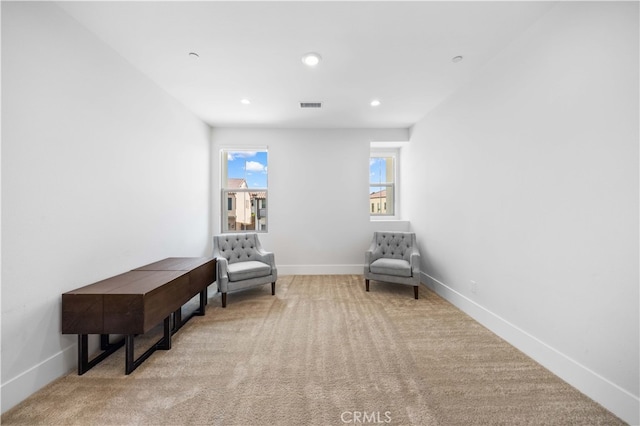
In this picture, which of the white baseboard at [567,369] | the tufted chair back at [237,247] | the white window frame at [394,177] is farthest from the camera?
the white window frame at [394,177]

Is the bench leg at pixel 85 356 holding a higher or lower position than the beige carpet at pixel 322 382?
higher

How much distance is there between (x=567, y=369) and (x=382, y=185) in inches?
139

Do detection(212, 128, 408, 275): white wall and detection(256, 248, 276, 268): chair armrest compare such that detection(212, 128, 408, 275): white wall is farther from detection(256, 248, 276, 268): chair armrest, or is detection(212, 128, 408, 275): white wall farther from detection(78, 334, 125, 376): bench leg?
detection(78, 334, 125, 376): bench leg

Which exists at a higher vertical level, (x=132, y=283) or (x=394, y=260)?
(x=132, y=283)

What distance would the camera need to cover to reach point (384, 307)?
9.43ft

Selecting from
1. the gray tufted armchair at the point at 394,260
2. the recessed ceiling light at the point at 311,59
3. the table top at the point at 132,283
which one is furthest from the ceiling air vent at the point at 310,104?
the table top at the point at 132,283

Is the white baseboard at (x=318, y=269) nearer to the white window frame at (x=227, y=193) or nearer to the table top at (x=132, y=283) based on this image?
the white window frame at (x=227, y=193)

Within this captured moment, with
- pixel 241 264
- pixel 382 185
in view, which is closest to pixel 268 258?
pixel 241 264

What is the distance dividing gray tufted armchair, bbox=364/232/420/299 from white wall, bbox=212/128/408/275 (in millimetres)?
587

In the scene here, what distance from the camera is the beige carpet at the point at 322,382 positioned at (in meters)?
1.36

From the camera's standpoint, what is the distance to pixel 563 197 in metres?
1.65

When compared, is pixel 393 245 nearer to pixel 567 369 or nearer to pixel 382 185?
pixel 382 185

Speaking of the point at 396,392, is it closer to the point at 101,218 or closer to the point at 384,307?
the point at 384,307

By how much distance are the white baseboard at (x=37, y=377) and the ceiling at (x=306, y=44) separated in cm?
249
